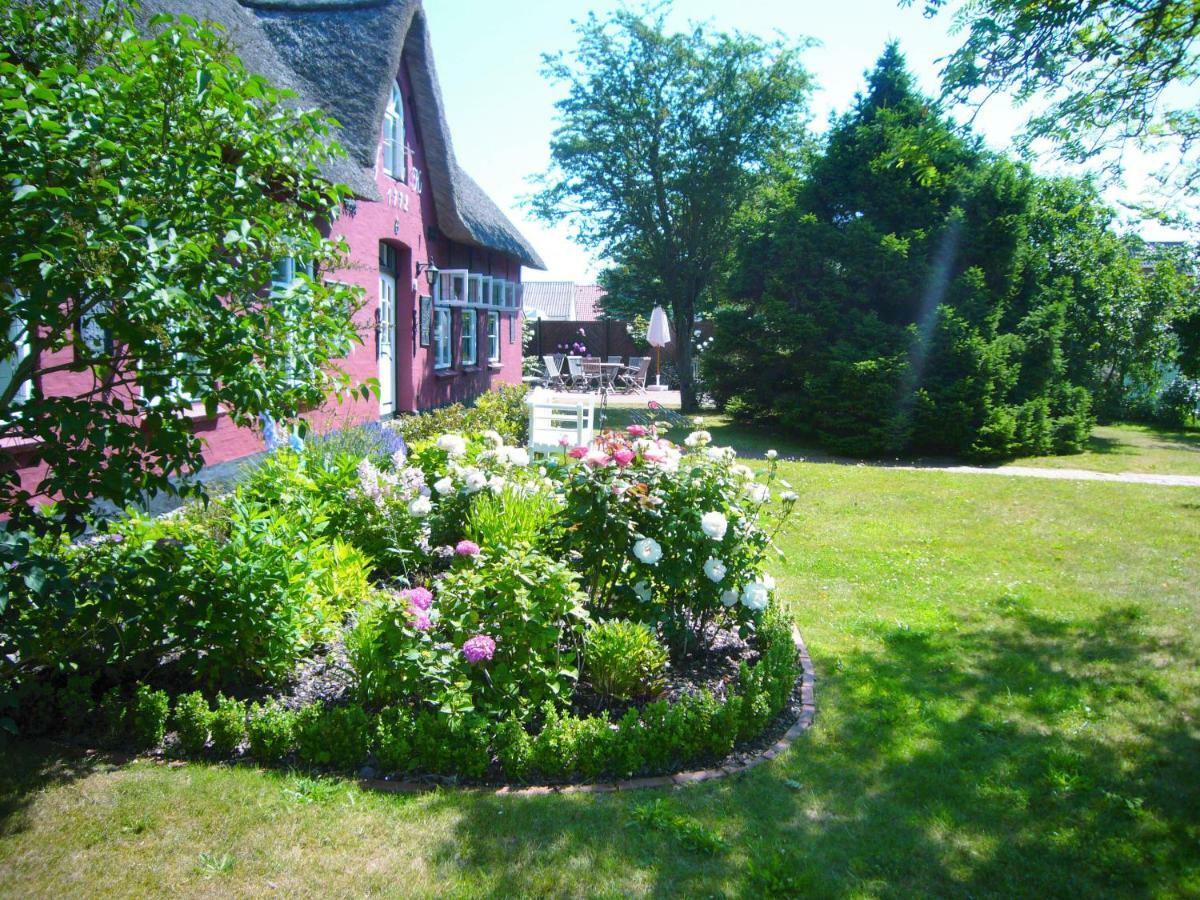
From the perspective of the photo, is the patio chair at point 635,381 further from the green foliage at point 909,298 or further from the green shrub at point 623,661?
the green shrub at point 623,661

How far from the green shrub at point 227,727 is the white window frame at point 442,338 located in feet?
35.8

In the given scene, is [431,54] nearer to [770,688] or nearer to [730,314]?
[730,314]

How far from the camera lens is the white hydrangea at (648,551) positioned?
377cm

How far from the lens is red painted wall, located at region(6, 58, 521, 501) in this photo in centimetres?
850

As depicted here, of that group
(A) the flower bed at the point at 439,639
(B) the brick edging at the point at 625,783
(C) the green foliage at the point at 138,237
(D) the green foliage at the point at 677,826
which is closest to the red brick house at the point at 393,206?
(C) the green foliage at the point at 138,237

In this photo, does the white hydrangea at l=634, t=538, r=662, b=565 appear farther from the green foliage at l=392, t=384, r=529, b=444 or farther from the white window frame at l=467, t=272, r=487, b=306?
the white window frame at l=467, t=272, r=487, b=306

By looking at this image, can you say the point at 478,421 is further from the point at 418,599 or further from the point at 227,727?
the point at 227,727

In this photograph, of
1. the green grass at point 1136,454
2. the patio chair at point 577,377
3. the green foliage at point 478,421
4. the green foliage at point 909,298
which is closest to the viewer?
the green foliage at point 478,421

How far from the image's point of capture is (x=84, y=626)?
319cm

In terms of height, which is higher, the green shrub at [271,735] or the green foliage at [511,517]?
the green foliage at [511,517]

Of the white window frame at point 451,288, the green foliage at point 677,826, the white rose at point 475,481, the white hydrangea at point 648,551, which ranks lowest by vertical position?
the green foliage at point 677,826

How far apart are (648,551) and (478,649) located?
3.29 feet

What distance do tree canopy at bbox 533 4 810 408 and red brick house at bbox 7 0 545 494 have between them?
268 centimetres

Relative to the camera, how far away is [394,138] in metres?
11.5
